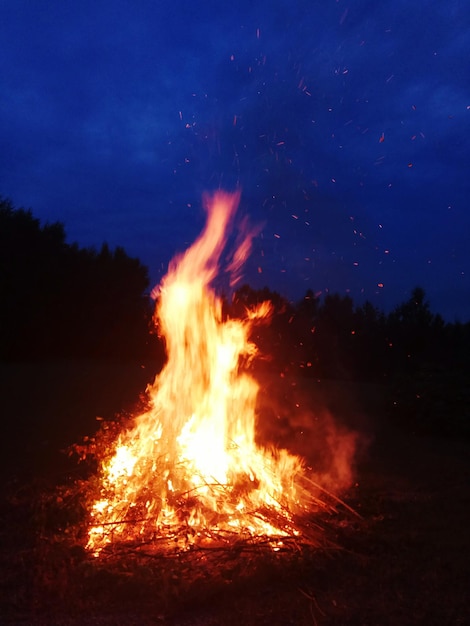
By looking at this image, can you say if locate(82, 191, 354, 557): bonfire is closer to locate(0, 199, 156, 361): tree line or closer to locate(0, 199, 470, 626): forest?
locate(0, 199, 470, 626): forest

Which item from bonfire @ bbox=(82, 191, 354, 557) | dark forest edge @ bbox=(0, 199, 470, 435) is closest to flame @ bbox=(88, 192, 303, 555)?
bonfire @ bbox=(82, 191, 354, 557)

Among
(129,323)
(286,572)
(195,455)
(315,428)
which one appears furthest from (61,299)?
(286,572)

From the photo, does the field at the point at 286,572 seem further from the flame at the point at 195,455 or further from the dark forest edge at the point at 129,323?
the dark forest edge at the point at 129,323

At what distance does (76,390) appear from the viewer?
15.6 m

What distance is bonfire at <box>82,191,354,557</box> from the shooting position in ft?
19.6

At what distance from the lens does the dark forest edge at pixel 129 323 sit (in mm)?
19391

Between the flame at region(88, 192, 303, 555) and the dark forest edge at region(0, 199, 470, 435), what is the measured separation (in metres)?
9.48

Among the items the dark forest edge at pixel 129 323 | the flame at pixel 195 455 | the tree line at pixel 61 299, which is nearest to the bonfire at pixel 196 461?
the flame at pixel 195 455

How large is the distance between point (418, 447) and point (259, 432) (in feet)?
9.65

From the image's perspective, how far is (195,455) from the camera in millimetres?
7160

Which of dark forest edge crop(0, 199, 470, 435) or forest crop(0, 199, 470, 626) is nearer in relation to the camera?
forest crop(0, 199, 470, 626)

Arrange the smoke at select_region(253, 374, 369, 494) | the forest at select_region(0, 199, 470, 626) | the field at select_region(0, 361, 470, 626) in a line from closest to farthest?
the field at select_region(0, 361, 470, 626)
the forest at select_region(0, 199, 470, 626)
the smoke at select_region(253, 374, 369, 494)

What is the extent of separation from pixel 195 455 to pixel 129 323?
14.9m

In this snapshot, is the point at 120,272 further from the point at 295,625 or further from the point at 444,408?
the point at 295,625
